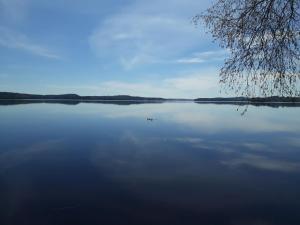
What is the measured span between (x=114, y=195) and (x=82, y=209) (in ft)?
7.03

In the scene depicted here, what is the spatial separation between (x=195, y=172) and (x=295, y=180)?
487 centimetres

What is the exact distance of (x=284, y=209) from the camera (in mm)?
13055

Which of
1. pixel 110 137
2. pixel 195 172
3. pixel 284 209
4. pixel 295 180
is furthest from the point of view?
pixel 110 137

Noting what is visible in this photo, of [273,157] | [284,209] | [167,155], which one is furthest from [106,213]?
[273,157]

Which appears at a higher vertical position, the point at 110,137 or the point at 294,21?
the point at 294,21

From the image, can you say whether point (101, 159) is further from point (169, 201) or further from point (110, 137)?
point (110, 137)

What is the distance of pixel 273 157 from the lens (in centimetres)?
2348

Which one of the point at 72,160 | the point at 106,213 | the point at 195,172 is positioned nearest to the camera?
the point at 106,213

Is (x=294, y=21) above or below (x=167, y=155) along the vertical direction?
above

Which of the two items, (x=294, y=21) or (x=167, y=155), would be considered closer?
(x=294, y=21)

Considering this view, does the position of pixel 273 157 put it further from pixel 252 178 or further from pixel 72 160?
pixel 72 160

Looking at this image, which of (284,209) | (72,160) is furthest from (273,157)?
(72,160)

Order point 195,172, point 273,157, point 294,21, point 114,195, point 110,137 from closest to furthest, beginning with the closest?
point 294,21 < point 114,195 < point 195,172 < point 273,157 < point 110,137

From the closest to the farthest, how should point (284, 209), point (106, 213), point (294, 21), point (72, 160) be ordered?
1. point (294, 21)
2. point (106, 213)
3. point (284, 209)
4. point (72, 160)
